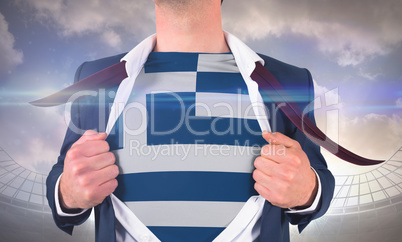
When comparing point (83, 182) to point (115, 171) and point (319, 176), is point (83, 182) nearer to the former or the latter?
point (115, 171)

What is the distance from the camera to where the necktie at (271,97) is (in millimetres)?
735

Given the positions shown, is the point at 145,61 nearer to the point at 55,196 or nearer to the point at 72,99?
the point at 72,99

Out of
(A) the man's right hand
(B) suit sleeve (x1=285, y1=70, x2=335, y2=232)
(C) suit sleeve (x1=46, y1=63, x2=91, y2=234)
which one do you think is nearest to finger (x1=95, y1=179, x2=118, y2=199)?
(A) the man's right hand

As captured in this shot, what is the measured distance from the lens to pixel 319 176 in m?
0.75

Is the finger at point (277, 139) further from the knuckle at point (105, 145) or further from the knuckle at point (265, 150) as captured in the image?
the knuckle at point (105, 145)

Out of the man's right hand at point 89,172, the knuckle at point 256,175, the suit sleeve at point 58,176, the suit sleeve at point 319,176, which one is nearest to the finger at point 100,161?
the man's right hand at point 89,172

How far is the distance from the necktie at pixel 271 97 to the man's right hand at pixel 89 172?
4.6 inches

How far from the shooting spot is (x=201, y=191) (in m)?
0.73

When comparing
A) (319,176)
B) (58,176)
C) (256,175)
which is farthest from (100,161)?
(319,176)

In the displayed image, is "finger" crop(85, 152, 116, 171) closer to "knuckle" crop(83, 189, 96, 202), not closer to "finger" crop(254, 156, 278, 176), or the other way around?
"knuckle" crop(83, 189, 96, 202)

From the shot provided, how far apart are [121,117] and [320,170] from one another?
44 centimetres

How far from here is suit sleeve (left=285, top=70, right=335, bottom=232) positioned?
2.43 feet

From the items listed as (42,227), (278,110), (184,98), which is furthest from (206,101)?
(42,227)

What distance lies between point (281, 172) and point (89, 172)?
35cm
